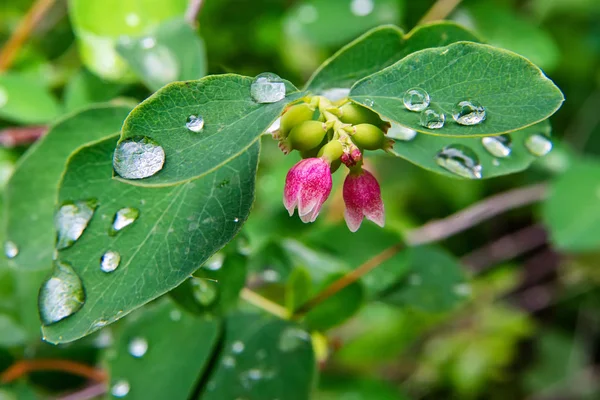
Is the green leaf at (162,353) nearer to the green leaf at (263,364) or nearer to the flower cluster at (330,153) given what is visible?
the green leaf at (263,364)

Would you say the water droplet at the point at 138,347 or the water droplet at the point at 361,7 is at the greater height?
the water droplet at the point at 361,7

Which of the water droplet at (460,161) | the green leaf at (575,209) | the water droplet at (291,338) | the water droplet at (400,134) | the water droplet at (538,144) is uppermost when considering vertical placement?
the water droplet at (400,134)

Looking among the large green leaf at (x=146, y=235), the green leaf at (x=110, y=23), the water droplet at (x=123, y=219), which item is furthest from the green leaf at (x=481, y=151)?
the green leaf at (x=110, y=23)

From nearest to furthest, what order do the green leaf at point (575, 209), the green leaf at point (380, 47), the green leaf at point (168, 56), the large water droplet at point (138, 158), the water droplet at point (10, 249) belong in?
the large water droplet at point (138, 158)
the green leaf at point (380, 47)
the water droplet at point (10, 249)
the green leaf at point (168, 56)
the green leaf at point (575, 209)

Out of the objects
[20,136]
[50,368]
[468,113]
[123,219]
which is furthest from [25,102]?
[468,113]

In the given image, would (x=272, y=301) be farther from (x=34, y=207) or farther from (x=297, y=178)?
(x=297, y=178)

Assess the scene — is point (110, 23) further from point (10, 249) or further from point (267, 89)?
point (267, 89)

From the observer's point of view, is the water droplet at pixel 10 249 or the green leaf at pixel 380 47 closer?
the green leaf at pixel 380 47
